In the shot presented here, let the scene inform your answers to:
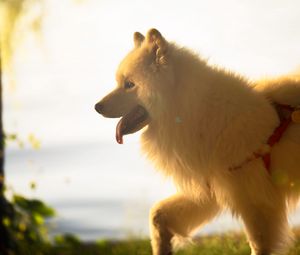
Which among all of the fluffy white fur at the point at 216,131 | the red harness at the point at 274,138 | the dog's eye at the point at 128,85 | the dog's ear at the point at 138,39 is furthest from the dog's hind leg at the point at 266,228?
the dog's ear at the point at 138,39

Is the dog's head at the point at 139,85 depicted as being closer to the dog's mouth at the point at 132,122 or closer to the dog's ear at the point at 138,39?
the dog's mouth at the point at 132,122

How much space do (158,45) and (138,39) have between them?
1.55 ft

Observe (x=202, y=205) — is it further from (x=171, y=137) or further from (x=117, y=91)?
(x=117, y=91)

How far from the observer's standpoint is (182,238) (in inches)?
191

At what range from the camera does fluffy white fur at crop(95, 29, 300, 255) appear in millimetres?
4277

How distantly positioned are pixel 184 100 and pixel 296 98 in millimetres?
931

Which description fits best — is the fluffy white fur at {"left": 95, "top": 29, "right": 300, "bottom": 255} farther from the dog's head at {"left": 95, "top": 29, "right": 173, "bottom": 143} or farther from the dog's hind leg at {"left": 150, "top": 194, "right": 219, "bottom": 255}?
the dog's hind leg at {"left": 150, "top": 194, "right": 219, "bottom": 255}

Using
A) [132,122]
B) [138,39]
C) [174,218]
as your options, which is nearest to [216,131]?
[132,122]

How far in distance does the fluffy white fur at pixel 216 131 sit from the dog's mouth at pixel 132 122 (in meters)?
0.05

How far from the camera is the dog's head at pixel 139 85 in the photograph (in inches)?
171

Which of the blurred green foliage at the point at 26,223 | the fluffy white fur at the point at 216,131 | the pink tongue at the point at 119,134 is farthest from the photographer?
the blurred green foliage at the point at 26,223

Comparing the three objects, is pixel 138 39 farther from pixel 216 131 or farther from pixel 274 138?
pixel 274 138

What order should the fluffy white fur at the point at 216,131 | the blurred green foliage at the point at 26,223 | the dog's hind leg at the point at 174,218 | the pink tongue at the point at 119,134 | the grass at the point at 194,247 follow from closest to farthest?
the fluffy white fur at the point at 216,131 → the pink tongue at the point at 119,134 → the dog's hind leg at the point at 174,218 → the blurred green foliage at the point at 26,223 → the grass at the point at 194,247

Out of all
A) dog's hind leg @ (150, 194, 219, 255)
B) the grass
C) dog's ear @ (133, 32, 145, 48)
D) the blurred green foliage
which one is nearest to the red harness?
dog's hind leg @ (150, 194, 219, 255)
